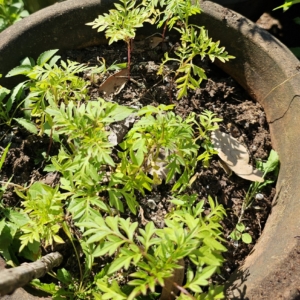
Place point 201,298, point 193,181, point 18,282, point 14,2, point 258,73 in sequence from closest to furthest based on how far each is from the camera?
point 18,282 → point 201,298 → point 193,181 → point 258,73 → point 14,2

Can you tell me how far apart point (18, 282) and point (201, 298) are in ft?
1.69

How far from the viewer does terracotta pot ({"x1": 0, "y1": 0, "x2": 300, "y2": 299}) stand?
1.61 metres

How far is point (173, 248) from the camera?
119 cm

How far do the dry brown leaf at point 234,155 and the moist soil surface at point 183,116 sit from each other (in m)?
0.04

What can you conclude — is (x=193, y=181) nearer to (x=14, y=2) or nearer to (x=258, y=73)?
(x=258, y=73)

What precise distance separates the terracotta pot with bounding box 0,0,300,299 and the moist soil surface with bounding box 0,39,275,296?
2.2 inches

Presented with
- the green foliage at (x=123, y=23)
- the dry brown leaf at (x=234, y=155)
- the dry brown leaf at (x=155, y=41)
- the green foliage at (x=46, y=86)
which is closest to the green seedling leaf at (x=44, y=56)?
the green foliage at (x=46, y=86)

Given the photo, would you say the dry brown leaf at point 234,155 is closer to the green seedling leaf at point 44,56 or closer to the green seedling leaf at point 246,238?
the green seedling leaf at point 246,238

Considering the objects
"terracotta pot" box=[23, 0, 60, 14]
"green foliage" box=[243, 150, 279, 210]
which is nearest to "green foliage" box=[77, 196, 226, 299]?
"green foliage" box=[243, 150, 279, 210]

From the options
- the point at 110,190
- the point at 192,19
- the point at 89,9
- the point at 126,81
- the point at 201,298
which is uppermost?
the point at 89,9

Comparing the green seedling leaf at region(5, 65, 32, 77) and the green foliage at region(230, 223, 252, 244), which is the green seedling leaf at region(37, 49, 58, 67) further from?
the green foliage at region(230, 223, 252, 244)

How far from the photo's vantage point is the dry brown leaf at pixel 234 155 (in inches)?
68.2

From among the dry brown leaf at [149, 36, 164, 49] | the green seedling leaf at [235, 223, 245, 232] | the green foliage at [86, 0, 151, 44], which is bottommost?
the green seedling leaf at [235, 223, 245, 232]

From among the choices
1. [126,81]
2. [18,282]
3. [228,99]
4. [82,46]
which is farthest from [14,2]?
[18,282]
